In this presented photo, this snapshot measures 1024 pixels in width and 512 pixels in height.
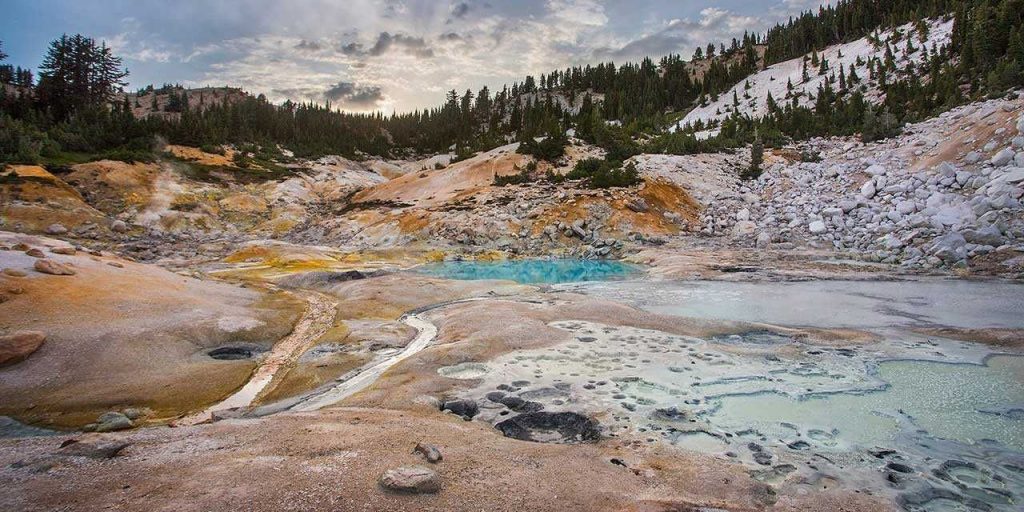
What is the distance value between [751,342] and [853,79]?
234 feet

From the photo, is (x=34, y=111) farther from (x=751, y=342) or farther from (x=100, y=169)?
(x=751, y=342)

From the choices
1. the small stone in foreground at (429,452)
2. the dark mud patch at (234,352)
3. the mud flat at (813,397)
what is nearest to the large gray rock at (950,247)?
the mud flat at (813,397)

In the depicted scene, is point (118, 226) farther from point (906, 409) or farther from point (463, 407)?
point (906, 409)

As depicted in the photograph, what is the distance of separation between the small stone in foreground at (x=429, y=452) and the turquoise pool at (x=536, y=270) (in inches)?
717

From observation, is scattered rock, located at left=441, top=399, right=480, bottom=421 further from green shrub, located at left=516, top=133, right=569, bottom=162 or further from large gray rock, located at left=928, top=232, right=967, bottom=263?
green shrub, located at left=516, top=133, right=569, bottom=162

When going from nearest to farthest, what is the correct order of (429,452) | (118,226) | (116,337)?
(429,452) < (116,337) < (118,226)

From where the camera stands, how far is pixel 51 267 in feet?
47.3

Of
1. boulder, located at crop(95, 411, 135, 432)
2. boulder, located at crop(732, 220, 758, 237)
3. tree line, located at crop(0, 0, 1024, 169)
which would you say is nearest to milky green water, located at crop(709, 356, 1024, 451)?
boulder, located at crop(95, 411, 135, 432)

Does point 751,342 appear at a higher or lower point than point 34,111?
lower

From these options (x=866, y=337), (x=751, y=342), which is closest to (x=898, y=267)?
(x=866, y=337)

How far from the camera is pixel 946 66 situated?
2108 inches

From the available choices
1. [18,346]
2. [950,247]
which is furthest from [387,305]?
[950,247]

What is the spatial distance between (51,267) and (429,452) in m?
14.9

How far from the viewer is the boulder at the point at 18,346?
32.3 feet
